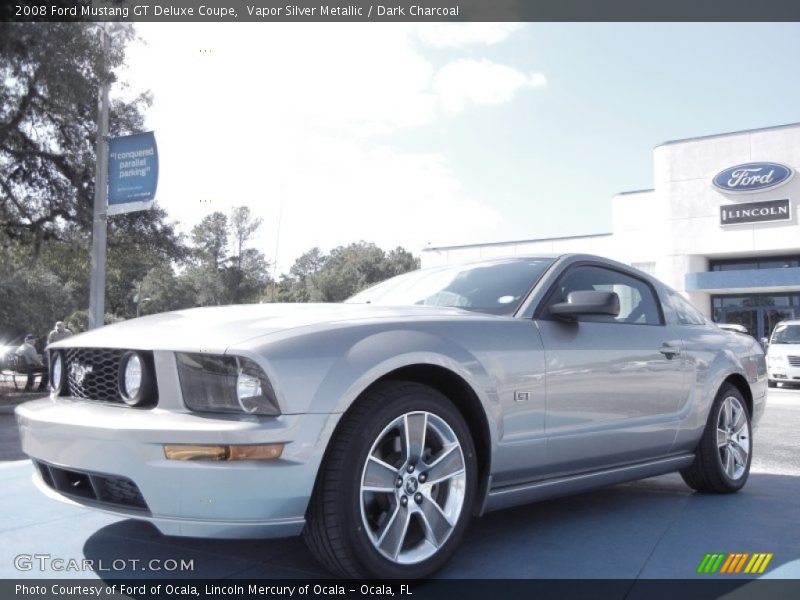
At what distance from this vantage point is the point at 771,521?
159 inches

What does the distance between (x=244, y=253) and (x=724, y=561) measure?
218 feet

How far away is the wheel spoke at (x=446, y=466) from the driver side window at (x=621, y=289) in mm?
1244

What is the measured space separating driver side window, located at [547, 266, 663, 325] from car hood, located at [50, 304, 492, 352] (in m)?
0.88

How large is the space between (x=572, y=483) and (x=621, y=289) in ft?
4.52

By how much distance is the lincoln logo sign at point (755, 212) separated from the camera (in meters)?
30.5

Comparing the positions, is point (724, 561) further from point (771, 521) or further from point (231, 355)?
point (231, 355)

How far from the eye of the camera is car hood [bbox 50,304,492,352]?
279 centimetres

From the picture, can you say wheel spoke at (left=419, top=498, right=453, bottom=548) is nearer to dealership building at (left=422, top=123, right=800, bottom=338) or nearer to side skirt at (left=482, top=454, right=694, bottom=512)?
side skirt at (left=482, top=454, right=694, bottom=512)

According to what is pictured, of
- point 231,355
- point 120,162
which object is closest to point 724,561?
point 231,355

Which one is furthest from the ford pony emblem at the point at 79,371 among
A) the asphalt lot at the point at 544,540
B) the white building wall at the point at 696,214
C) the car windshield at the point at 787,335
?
the white building wall at the point at 696,214

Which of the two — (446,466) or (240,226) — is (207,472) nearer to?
(446,466)

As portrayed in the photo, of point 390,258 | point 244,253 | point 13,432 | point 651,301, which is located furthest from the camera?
point 390,258

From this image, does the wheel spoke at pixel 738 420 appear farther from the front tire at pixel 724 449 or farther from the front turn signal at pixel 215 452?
the front turn signal at pixel 215 452

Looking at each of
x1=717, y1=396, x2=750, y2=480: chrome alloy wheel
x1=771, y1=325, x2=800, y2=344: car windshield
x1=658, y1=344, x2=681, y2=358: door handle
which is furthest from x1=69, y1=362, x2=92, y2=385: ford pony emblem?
x1=771, y1=325, x2=800, y2=344: car windshield
